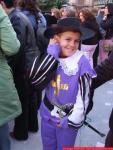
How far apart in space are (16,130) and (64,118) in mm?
1771

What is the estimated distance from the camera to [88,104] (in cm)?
278

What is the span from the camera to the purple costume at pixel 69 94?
268 centimetres

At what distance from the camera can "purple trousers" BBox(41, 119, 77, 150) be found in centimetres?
286

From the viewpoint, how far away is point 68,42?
2.75m

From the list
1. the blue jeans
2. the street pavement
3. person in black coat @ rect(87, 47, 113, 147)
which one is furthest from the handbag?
person in black coat @ rect(87, 47, 113, 147)

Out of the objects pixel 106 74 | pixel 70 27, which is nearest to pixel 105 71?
pixel 106 74

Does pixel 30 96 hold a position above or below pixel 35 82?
below

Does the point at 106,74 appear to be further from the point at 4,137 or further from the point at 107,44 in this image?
the point at 107,44

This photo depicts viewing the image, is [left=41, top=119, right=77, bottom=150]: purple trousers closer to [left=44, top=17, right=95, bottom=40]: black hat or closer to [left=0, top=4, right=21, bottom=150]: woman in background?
[left=0, top=4, right=21, bottom=150]: woman in background

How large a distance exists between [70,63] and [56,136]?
1.89 feet

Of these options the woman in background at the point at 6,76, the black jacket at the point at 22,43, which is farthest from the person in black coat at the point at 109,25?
the woman in background at the point at 6,76

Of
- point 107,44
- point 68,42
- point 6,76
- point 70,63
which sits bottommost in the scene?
point 107,44

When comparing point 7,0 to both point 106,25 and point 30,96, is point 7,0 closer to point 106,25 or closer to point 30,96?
point 30,96

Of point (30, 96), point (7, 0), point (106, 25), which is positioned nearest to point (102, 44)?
point (106, 25)
